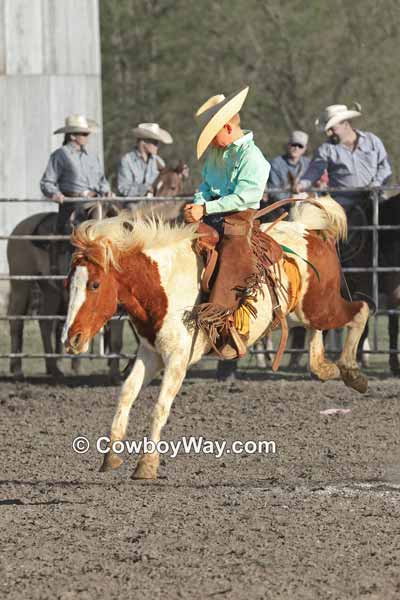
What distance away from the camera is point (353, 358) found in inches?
275

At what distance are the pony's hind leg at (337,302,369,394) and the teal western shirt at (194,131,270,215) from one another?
43.8 inches

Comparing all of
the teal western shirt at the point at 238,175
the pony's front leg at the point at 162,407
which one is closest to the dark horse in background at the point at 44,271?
the teal western shirt at the point at 238,175

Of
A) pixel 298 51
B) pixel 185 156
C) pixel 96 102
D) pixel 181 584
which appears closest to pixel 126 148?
pixel 185 156

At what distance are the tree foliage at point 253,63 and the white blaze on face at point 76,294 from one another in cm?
1818

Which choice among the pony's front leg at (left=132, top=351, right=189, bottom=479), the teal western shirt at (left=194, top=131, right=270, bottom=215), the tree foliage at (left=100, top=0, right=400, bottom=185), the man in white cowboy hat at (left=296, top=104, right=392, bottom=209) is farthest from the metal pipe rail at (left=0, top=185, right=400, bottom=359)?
the tree foliage at (left=100, top=0, right=400, bottom=185)

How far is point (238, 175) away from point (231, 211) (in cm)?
21

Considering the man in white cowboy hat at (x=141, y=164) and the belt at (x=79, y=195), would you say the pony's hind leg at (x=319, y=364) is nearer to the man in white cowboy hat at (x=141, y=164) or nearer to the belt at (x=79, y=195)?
the belt at (x=79, y=195)

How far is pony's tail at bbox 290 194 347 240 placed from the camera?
713 cm

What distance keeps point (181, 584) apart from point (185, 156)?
22.5 meters

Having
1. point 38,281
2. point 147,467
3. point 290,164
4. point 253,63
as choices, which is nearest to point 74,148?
point 38,281

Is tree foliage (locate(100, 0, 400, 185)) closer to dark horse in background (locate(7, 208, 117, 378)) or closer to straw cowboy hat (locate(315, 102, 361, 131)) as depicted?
straw cowboy hat (locate(315, 102, 361, 131))

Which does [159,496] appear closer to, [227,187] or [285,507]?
[285,507]

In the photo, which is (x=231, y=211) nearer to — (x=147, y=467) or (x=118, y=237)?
(x=118, y=237)

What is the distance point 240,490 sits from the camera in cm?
Result: 615
